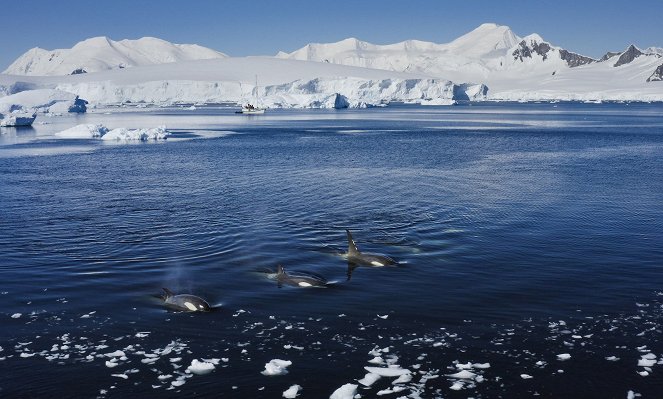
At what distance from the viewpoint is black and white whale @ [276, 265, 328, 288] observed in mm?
17109

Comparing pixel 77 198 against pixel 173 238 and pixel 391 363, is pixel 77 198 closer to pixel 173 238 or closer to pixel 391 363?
pixel 173 238

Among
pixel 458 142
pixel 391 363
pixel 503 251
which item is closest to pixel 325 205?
pixel 503 251

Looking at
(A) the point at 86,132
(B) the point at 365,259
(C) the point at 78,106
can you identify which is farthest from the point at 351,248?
(C) the point at 78,106

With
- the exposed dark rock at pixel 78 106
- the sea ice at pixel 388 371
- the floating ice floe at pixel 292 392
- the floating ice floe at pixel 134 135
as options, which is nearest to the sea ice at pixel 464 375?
the sea ice at pixel 388 371

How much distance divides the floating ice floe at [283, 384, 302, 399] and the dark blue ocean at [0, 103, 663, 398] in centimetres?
12

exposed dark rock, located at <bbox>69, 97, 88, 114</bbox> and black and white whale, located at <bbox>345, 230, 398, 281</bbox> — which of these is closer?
black and white whale, located at <bbox>345, 230, 398, 281</bbox>

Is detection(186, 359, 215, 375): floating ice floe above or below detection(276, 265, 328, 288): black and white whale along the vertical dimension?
below

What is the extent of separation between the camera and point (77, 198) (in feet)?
→ 104

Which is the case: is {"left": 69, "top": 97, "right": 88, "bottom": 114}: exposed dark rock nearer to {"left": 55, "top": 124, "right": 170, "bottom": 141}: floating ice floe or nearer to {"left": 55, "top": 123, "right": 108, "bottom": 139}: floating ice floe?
{"left": 55, "top": 123, "right": 108, "bottom": 139}: floating ice floe

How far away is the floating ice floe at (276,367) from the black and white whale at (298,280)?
4979mm

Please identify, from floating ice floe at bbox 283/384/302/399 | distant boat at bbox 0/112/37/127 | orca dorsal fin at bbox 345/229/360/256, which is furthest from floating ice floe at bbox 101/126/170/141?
floating ice floe at bbox 283/384/302/399

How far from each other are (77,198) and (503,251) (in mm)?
21532

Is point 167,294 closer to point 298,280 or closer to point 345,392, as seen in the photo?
point 298,280

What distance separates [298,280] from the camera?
677 inches
